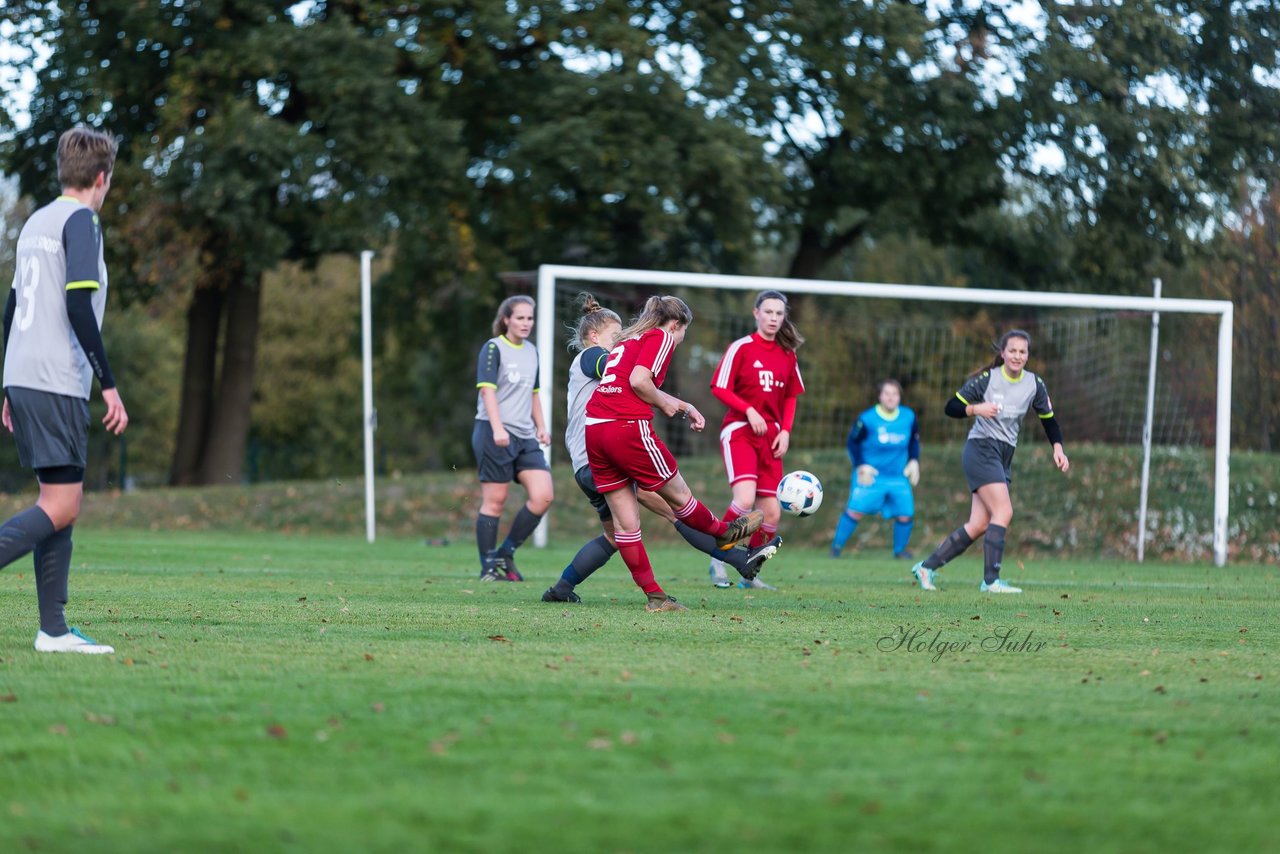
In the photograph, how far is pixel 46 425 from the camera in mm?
5723

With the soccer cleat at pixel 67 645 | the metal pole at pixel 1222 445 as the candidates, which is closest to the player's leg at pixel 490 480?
the soccer cleat at pixel 67 645

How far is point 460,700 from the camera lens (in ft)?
15.6

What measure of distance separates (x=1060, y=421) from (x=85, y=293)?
1927cm

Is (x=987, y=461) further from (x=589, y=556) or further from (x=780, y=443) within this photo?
(x=589, y=556)

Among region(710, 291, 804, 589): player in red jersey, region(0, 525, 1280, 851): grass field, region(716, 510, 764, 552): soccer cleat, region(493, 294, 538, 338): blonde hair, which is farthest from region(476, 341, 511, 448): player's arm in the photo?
region(716, 510, 764, 552): soccer cleat

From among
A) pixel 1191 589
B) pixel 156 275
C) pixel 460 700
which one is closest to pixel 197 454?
pixel 156 275

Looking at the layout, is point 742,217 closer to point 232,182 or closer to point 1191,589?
point 232,182

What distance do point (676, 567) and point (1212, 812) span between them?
10.5m

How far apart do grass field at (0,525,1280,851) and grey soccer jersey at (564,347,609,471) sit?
1.32 m

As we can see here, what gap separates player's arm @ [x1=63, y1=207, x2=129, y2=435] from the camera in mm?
5637

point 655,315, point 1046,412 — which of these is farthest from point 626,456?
point 1046,412

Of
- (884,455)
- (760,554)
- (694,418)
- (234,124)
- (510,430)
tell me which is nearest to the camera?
(694,418)

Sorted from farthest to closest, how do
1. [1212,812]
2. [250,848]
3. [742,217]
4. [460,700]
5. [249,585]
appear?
[742,217] → [249,585] → [460,700] → [1212,812] → [250,848]

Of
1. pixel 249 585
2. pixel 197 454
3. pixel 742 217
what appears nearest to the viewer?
pixel 249 585
